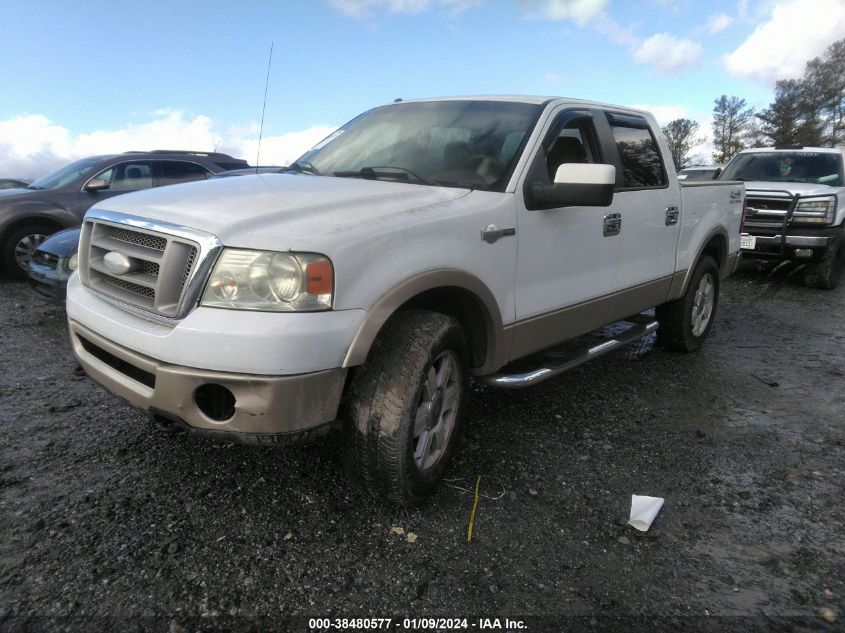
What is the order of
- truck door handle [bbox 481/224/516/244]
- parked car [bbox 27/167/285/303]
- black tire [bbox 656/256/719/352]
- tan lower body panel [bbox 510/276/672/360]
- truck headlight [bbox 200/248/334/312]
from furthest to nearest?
1. parked car [bbox 27/167/285/303]
2. black tire [bbox 656/256/719/352]
3. tan lower body panel [bbox 510/276/672/360]
4. truck door handle [bbox 481/224/516/244]
5. truck headlight [bbox 200/248/334/312]

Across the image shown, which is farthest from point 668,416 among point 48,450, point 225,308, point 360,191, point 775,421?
point 48,450

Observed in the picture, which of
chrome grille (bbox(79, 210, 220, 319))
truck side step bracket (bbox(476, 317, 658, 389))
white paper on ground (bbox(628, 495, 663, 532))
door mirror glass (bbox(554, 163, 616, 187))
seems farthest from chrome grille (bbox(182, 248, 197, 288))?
→ white paper on ground (bbox(628, 495, 663, 532))

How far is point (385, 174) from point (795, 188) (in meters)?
7.66

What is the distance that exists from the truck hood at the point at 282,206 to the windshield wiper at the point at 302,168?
0.41 m

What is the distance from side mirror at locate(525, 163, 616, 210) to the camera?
2.95 meters

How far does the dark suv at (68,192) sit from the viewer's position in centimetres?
756

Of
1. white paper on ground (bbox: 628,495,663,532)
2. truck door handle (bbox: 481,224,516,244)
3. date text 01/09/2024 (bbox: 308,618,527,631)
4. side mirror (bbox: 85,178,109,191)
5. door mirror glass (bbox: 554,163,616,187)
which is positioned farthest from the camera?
side mirror (bbox: 85,178,109,191)

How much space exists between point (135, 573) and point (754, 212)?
8.88 metres

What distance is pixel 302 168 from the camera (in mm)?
3691

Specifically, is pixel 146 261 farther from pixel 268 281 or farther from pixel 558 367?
pixel 558 367

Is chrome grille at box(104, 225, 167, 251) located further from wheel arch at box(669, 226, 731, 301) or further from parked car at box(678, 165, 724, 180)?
parked car at box(678, 165, 724, 180)

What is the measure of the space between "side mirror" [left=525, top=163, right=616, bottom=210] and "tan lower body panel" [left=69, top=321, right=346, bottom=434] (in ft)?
4.67

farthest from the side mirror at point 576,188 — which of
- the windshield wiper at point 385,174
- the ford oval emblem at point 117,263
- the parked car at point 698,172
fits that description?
the parked car at point 698,172

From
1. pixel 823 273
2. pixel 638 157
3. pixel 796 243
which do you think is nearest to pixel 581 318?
pixel 638 157
